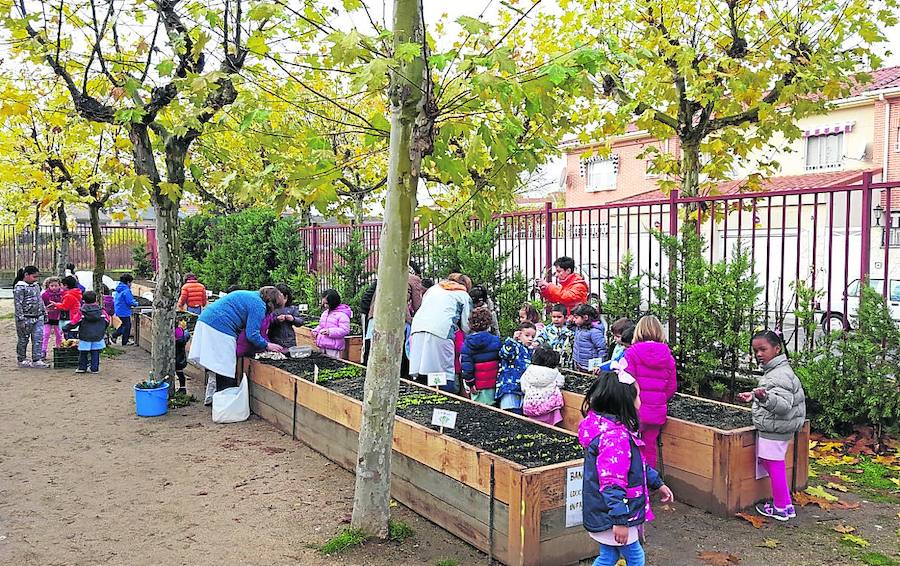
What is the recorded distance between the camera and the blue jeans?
371 centimetres

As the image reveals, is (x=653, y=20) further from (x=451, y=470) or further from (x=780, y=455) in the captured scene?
(x=451, y=470)

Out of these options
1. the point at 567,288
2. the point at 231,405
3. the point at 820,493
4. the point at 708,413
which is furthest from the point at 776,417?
the point at 231,405

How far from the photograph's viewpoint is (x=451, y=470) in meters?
4.68

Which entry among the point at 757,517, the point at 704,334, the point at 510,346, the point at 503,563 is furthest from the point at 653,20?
the point at 503,563

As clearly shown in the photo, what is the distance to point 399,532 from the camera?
4.67m

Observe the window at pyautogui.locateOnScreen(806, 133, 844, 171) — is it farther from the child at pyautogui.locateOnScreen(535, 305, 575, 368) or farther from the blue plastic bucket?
the blue plastic bucket

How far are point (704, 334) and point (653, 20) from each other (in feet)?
15.1

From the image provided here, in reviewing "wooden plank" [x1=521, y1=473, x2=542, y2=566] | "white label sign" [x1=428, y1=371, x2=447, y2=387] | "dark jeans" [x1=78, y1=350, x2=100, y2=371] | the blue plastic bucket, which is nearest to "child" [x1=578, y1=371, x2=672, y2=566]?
"wooden plank" [x1=521, y1=473, x2=542, y2=566]

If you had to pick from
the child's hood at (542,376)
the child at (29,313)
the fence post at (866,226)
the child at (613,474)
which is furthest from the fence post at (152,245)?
the child at (613,474)

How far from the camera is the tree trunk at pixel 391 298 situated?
14.3ft

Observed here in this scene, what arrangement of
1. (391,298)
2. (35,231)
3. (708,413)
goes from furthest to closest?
(35,231) → (708,413) → (391,298)

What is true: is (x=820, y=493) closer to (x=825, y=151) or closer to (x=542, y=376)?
(x=542, y=376)

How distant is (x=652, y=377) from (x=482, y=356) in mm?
1879

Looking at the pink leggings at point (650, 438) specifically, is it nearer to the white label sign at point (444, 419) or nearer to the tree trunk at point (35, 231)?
the white label sign at point (444, 419)
